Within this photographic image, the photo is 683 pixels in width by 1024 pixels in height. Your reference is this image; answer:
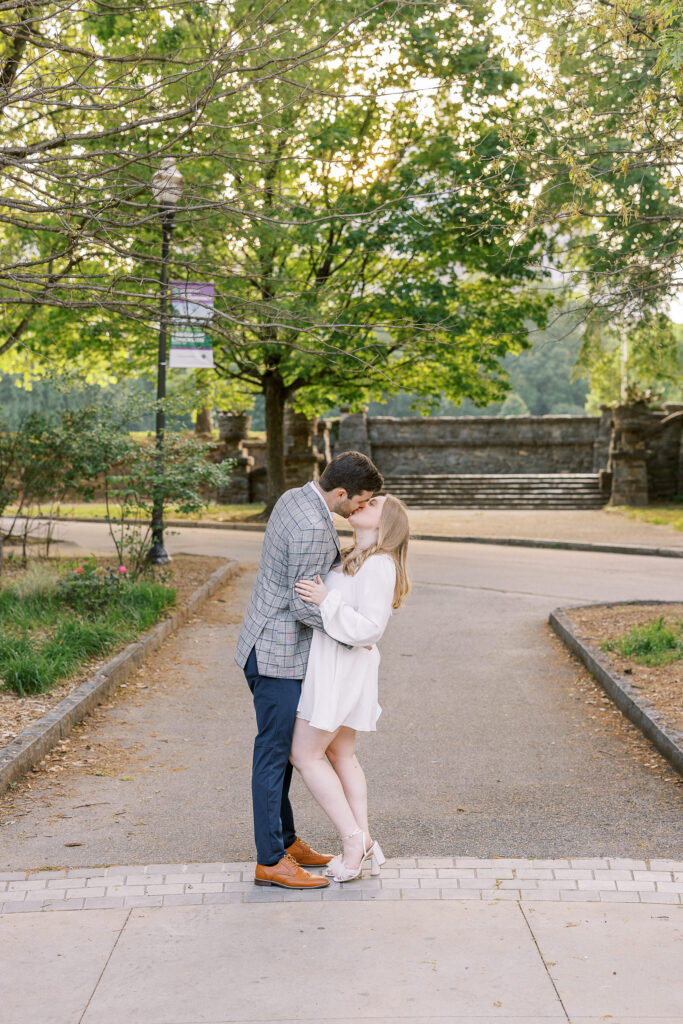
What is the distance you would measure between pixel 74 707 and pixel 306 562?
338cm

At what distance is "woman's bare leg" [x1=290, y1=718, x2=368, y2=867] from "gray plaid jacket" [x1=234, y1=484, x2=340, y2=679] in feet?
0.92

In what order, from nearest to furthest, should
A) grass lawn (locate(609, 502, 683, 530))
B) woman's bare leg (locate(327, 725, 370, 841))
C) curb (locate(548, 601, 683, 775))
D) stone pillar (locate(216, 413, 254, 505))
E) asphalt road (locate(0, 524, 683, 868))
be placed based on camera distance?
woman's bare leg (locate(327, 725, 370, 841)) → asphalt road (locate(0, 524, 683, 868)) → curb (locate(548, 601, 683, 775)) → grass lawn (locate(609, 502, 683, 530)) → stone pillar (locate(216, 413, 254, 505))

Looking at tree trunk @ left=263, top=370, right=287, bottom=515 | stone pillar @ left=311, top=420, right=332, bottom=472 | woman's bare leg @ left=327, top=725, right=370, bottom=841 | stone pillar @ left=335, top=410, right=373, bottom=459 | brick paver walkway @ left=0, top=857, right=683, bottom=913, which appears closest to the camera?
brick paver walkway @ left=0, top=857, right=683, bottom=913

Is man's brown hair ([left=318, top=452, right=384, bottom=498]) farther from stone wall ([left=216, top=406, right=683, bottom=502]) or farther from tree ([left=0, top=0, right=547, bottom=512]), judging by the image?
stone wall ([left=216, top=406, right=683, bottom=502])

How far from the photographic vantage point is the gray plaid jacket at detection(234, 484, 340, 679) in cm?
441

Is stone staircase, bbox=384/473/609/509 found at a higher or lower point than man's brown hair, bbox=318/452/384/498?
lower

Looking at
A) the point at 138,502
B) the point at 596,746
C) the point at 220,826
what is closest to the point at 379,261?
the point at 138,502

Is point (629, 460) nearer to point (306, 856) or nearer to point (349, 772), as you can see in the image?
point (349, 772)

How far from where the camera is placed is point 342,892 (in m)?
4.42

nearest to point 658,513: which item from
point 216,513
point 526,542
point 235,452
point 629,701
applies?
point 526,542

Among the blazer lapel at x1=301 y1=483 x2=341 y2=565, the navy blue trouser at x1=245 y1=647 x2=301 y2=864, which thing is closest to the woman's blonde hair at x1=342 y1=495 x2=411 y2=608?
the blazer lapel at x1=301 y1=483 x2=341 y2=565

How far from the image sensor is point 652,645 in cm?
912

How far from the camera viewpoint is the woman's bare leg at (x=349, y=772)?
185 inches

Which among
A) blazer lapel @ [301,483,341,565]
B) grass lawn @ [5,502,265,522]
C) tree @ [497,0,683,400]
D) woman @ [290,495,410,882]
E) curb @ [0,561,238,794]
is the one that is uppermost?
tree @ [497,0,683,400]
